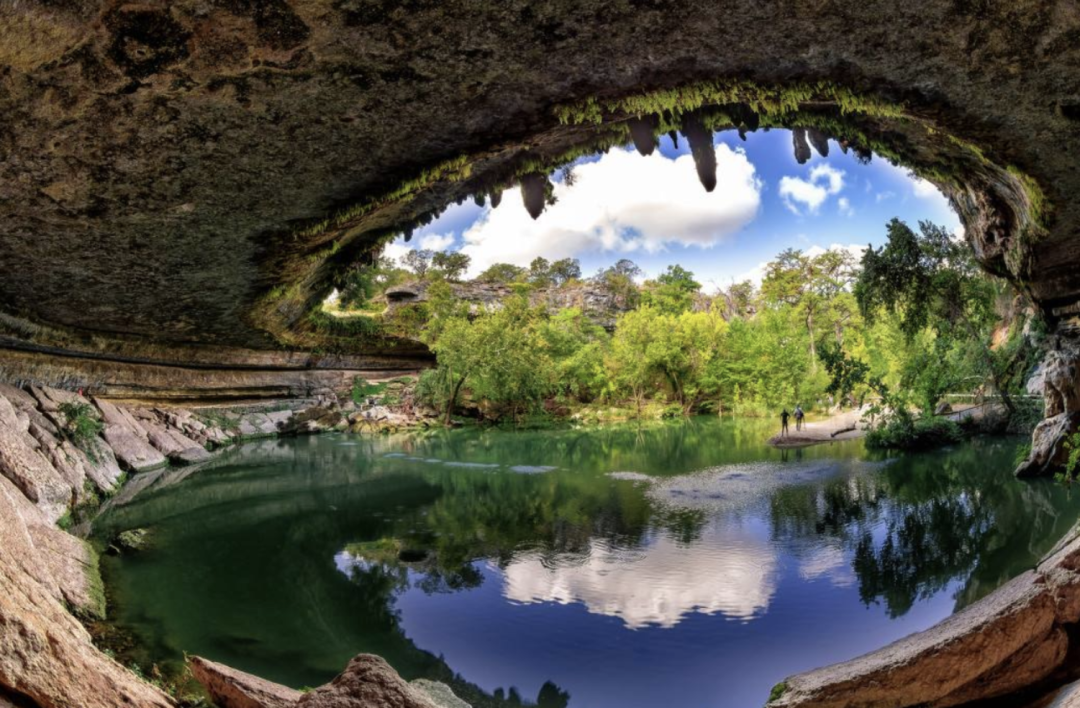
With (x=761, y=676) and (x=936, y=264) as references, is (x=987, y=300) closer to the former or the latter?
(x=936, y=264)

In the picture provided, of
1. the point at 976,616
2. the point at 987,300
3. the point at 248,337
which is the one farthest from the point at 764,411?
the point at 976,616

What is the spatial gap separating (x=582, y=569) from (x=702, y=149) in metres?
6.17

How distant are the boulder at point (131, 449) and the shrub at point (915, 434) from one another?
2279cm

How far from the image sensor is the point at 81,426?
1294cm

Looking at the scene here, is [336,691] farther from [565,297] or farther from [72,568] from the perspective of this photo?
[565,297]

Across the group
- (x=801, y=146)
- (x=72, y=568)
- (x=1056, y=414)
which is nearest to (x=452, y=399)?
(x=72, y=568)

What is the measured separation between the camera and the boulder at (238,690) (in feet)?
12.4

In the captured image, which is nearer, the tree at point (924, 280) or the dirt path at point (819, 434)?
the tree at point (924, 280)

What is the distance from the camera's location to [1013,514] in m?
10.4

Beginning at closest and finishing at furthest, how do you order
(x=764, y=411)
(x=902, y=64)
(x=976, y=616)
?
(x=902, y=64)
(x=976, y=616)
(x=764, y=411)

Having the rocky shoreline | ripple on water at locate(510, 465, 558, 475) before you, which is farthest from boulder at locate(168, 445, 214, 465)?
ripple on water at locate(510, 465, 558, 475)

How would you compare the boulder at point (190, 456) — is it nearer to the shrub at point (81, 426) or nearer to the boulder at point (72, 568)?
the shrub at point (81, 426)

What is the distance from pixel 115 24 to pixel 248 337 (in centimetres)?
1182

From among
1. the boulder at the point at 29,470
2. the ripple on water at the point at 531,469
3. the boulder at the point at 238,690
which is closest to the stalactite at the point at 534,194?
the boulder at the point at 238,690
